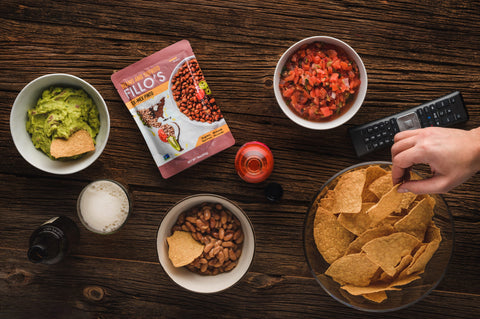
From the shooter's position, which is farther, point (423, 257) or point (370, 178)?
point (370, 178)

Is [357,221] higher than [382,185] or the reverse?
the reverse

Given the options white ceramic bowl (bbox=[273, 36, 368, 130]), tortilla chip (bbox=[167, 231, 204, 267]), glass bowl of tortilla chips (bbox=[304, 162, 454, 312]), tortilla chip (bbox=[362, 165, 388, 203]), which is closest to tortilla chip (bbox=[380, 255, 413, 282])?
glass bowl of tortilla chips (bbox=[304, 162, 454, 312])

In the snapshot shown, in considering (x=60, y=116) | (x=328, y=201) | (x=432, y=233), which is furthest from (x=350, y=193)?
(x=60, y=116)

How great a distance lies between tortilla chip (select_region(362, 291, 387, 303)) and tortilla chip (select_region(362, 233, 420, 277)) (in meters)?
0.11

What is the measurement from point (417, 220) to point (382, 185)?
17cm

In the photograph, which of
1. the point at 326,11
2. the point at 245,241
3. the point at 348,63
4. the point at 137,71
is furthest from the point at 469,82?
the point at 137,71

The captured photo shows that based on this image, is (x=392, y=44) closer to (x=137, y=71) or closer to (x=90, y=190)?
(x=137, y=71)

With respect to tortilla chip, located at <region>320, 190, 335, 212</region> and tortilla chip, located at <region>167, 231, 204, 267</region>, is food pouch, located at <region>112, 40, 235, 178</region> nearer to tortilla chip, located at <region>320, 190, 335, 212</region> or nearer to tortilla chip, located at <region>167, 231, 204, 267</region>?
tortilla chip, located at <region>167, 231, 204, 267</region>

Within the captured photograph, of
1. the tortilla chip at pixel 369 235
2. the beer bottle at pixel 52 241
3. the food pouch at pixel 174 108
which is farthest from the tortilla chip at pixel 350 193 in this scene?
the beer bottle at pixel 52 241

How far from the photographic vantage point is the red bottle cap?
4.91 feet

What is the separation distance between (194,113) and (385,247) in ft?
2.94

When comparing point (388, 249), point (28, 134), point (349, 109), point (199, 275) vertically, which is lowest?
point (199, 275)

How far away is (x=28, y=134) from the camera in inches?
57.9

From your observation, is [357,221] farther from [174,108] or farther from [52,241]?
[52,241]
